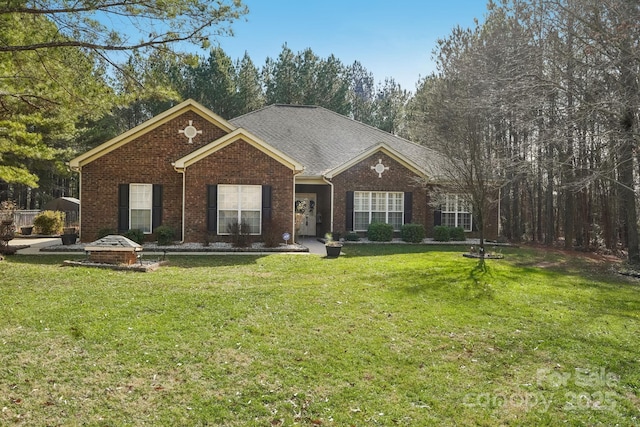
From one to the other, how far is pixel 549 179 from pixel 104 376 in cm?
1977

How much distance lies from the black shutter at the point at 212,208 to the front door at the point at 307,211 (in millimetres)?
5983

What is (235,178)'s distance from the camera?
599 inches

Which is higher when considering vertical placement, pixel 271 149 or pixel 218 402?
pixel 271 149

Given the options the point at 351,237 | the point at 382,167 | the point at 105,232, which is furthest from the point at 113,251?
the point at 382,167

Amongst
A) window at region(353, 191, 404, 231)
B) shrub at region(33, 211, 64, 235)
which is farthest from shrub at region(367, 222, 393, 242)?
shrub at region(33, 211, 64, 235)

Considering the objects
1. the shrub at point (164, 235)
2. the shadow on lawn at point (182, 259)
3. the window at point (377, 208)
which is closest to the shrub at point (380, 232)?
the window at point (377, 208)

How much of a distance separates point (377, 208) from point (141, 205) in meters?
9.67

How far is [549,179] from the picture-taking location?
1922 cm

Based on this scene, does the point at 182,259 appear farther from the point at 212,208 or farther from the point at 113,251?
the point at 212,208

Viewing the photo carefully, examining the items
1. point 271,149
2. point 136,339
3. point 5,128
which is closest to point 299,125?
point 271,149

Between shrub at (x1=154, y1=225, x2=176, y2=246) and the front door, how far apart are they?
277 inches

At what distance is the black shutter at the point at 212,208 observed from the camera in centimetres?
1505

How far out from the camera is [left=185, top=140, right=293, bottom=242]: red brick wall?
15.0 meters

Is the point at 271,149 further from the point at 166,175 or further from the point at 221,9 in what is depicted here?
the point at 221,9
